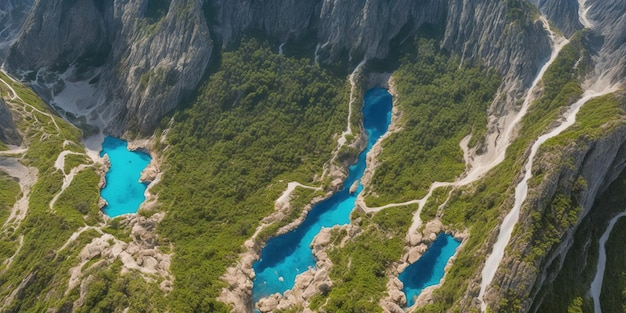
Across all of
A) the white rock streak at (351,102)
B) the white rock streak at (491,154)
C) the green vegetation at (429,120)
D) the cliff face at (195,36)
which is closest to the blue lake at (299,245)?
the white rock streak at (351,102)

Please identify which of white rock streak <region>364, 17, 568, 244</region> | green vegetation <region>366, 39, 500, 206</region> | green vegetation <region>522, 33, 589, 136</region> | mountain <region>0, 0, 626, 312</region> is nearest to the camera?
mountain <region>0, 0, 626, 312</region>

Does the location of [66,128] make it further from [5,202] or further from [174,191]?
[174,191]

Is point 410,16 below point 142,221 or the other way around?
the other way around

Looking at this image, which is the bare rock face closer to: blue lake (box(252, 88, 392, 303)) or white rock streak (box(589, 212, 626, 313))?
blue lake (box(252, 88, 392, 303))

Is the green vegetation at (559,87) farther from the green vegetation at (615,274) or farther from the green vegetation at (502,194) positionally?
the green vegetation at (615,274)

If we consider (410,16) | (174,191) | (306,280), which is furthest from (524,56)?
(174,191)

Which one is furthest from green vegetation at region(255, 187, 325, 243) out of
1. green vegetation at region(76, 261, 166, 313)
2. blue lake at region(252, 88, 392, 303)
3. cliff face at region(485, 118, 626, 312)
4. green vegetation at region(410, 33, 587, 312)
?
cliff face at region(485, 118, 626, 312)
